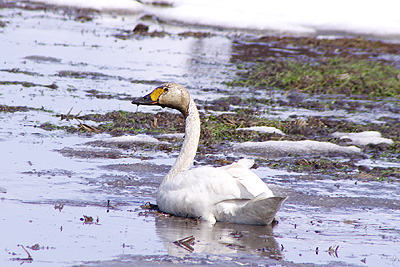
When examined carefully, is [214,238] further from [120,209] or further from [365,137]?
[365,137]

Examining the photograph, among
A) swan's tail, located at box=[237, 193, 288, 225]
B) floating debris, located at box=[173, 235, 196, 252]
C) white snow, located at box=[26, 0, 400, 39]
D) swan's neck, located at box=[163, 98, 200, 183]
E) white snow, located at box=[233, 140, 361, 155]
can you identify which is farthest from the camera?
white snow, located at box=[26, 0, 400, 39]

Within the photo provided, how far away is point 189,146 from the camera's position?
784 centimetres

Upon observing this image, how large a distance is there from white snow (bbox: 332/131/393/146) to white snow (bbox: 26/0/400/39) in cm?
1878

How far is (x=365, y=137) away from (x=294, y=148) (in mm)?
1839

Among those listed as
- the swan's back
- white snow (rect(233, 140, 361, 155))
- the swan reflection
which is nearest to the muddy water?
the swan reflection

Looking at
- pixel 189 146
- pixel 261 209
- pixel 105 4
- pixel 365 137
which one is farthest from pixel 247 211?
pixel 105 4

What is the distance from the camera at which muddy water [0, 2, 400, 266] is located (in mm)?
5605

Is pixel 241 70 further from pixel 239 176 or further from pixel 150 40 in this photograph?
pixel 239 176

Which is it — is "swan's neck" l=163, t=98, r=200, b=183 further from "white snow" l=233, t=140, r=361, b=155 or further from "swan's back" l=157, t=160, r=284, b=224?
"white snow" l=233, t=140, r=361, b=155

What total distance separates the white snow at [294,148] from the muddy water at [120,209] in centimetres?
112

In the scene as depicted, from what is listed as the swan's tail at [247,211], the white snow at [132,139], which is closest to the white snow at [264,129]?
the white snow at [132,139]

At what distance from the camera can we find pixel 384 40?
28672mm

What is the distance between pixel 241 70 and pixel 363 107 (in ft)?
16.7

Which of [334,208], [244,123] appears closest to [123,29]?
[244,123]
